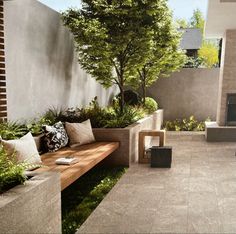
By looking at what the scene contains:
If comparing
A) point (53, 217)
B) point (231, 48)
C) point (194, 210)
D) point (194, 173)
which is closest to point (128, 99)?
point (231, 48)

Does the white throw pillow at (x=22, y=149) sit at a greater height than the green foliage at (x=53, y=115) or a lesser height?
lesser

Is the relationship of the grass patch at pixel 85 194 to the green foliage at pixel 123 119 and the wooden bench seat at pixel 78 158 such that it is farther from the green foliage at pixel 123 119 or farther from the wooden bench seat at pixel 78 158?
the green foliage at pixel 123 119

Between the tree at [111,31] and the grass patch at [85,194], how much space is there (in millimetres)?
2419

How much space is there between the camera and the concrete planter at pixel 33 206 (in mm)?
1902

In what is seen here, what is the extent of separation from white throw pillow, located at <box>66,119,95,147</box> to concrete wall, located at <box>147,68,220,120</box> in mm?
6487

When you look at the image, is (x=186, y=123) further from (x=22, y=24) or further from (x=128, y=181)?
(x=22, y=24)

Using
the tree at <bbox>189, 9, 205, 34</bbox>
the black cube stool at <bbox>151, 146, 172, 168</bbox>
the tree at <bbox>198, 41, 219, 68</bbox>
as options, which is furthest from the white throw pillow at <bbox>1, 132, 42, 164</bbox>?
the tree at <bbox>189, 9, 205, 34</bbox>

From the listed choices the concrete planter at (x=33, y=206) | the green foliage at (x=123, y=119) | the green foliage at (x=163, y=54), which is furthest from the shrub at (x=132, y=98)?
the concrete planter at (x=33, y=206)

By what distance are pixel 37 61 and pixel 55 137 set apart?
1.57 metres

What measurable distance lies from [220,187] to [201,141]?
13.3 ft

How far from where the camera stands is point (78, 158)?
4.18 m

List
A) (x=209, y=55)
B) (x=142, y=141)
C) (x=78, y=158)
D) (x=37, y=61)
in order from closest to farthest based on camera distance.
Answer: (x=78, y=158), (x=37, y=61), (x=142, y=141), (x=209, y=55)

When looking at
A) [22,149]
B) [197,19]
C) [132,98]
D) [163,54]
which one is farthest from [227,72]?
[197,19]

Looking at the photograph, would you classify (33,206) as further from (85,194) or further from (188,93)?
(188,93)
